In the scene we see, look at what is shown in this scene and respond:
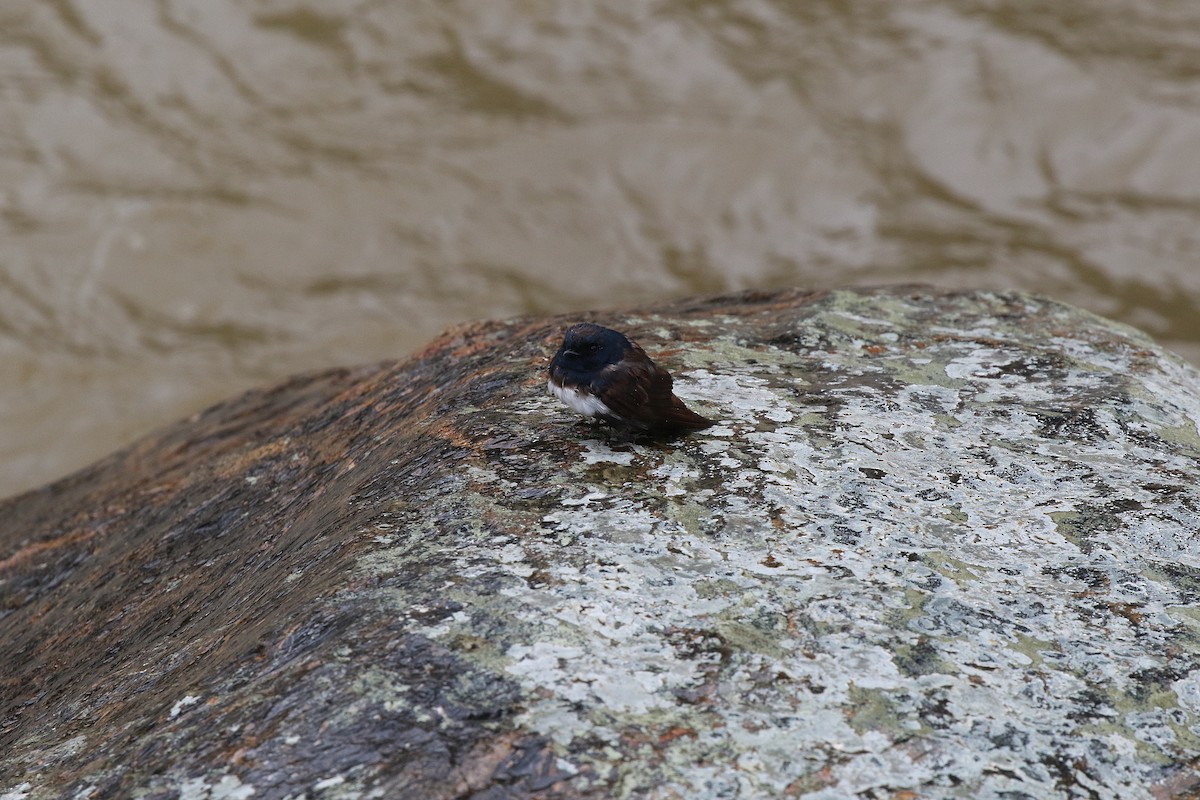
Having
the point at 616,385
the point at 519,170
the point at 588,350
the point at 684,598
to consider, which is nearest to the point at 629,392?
the point at 616,385

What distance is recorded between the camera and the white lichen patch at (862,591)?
1.84 metres

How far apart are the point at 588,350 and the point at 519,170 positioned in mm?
6905

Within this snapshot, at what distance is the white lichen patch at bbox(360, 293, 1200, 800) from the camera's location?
1844 mm

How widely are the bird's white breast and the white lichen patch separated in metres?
0.09

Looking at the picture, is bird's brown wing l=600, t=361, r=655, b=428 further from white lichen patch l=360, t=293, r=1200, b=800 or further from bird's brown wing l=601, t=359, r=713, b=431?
white lichen patch l=360, t=293, r=1200, b=800

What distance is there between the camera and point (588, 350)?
103 inches

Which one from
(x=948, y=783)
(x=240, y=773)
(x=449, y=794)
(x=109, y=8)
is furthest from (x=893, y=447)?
(x=109, y=8)

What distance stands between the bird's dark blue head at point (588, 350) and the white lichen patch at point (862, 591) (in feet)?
0.58

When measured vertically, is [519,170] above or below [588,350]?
below

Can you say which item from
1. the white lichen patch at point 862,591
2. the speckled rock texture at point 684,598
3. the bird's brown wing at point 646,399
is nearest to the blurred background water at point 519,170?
the speckled rock texture at point 684,598

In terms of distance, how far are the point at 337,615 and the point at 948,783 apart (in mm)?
1078

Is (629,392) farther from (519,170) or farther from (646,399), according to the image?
(519,170)

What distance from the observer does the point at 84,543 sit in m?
3.49

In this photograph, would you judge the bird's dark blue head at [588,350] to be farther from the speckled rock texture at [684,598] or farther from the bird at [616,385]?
the speckled rock texture at [684,598]
